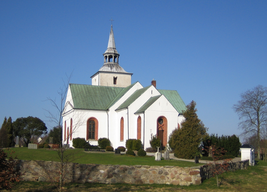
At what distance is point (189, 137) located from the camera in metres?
27.8

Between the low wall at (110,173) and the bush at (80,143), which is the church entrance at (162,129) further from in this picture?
the low wall at (110,173)

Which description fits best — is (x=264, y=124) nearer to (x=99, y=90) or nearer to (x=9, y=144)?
(x=99, y=90)

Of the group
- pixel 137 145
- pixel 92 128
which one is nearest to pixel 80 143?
pixel 92 128

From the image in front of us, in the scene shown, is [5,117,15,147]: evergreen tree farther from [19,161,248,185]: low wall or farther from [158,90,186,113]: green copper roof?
[19,161,248,185]: low wall

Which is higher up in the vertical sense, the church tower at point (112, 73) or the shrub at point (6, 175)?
the church tower at point (112, 73)

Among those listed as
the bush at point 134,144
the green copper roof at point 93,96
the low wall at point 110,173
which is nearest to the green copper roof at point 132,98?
the green copper roof at point 93,96

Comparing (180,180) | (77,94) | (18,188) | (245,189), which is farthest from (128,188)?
(77,94)

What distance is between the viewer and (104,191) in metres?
13.0

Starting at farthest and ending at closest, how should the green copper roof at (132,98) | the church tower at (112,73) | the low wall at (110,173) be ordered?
the church tower at (112,73) → the green copper roof at (132,98) → the low wall at (110,173)

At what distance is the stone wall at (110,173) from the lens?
1441cm

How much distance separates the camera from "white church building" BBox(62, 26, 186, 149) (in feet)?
117

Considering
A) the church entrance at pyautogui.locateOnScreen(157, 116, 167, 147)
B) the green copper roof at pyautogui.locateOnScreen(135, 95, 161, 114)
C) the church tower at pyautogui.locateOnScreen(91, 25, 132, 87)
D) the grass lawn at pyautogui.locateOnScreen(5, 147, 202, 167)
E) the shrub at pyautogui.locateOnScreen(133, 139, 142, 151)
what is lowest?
the grass lawn at pyautogui.locateOnScreen(5, 147, 202, 167)

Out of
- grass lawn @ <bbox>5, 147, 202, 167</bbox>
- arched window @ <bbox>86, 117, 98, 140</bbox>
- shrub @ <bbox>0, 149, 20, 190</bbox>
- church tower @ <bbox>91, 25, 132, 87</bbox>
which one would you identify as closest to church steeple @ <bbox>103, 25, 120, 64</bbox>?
church tower @ <bbox>91, 25, 132, 87</bbox>

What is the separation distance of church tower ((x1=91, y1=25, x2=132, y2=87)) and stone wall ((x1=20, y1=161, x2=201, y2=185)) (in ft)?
114
